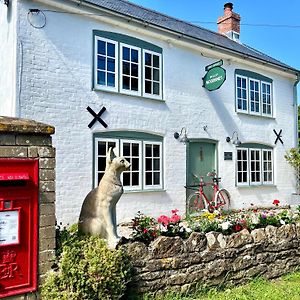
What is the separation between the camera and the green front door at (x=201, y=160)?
36.6 feet

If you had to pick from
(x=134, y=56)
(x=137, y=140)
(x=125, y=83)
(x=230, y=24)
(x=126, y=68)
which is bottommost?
(x=137, y=140)

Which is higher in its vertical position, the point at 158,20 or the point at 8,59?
the point at 158,20

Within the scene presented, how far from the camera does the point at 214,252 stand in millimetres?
5090

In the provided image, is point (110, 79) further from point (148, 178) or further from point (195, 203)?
point (195, 203)

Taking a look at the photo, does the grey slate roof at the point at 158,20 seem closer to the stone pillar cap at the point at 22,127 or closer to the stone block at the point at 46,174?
the stone pillar cap at the point at 22,127

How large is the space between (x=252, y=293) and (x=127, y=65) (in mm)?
7025

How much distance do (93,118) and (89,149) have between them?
85 cm

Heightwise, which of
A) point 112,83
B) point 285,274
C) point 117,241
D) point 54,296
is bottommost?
point 285,274

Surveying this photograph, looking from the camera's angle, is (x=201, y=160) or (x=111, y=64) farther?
(x=201, y=160)

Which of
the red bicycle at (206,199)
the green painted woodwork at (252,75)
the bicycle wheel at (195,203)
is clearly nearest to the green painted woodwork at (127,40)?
the green painted woodwork at (252,75)

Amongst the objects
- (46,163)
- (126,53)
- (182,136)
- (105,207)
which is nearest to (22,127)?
(46,163)

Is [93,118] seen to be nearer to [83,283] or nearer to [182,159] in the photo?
[182,159]

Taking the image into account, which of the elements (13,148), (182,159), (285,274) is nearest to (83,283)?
(13,148)

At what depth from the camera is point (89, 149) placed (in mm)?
8789
